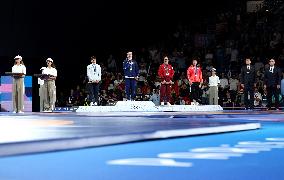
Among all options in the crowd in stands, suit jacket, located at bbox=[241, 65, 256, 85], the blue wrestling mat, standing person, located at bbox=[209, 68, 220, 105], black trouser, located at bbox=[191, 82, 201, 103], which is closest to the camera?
the blue wrestling mat

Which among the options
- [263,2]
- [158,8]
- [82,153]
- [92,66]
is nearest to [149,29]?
[158,8]

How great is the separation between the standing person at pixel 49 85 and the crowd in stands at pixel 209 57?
409 cm

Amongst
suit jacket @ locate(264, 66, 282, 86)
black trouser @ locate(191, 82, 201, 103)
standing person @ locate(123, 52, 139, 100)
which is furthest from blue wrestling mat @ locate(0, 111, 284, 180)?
black trouser @ locate(191, 82, 201, 103)

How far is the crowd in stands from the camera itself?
57.3 feet

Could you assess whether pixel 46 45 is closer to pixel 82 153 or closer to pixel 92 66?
pixel 92 66

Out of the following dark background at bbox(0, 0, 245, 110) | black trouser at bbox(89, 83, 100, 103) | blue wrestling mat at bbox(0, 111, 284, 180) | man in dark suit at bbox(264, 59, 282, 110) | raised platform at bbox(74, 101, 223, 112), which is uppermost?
dark background at bbox(0, 0, 245, 110)

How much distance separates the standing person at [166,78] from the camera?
14.3m

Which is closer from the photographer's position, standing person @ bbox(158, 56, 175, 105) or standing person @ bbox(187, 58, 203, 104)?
standing person @ bbox(158, 56, 175, 105)

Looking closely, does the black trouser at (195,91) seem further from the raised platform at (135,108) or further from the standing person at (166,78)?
the raised platform at (135,108)

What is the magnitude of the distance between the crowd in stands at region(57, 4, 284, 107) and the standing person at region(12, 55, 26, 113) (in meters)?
5.73

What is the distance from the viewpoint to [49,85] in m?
13.2

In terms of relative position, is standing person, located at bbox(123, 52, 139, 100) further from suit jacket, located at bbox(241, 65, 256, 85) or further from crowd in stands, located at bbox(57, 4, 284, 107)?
crowd in stands, located at bbox(57, 4, 284, 107)

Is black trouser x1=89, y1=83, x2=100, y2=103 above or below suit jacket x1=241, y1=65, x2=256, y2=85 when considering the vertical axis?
below

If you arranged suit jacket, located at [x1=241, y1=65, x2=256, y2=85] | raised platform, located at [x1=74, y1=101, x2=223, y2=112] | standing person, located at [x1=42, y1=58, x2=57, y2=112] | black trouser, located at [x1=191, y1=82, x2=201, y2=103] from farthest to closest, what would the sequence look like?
black trouser, located at [x1=191, y1=82, x2=201, y2=103], suit jacket, located at [x1=241, y1=65, x2=256, y2=85], raised platform, located at [x1=74, y1=101, x2=223, y2=112], standing person, located at [x1=42, y1=58, x2=57, y2=112]
